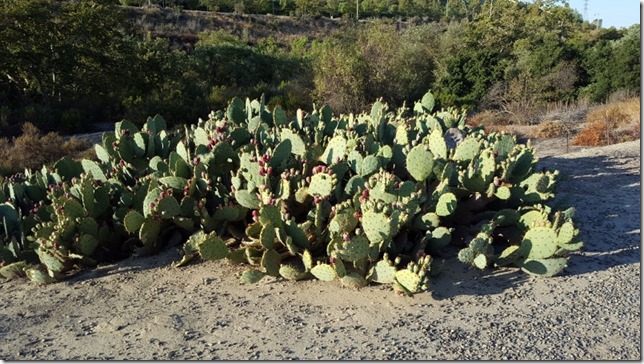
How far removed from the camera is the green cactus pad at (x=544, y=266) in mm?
4508

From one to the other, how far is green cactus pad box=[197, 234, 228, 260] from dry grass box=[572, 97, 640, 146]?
32.0 feet

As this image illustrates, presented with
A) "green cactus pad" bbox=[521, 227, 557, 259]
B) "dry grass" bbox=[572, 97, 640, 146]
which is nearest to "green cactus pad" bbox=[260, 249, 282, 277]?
"green cactus pad" bbox=[521, 227, 557, 259]

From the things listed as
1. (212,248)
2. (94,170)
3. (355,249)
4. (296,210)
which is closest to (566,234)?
(355,249)

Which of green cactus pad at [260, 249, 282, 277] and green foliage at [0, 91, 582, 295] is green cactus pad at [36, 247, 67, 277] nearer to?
green foliage at [0, 91, 582, 295]

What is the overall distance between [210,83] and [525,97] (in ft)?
40.2

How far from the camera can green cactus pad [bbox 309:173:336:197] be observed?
4.71m

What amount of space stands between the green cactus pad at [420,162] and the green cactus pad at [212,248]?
169 cm

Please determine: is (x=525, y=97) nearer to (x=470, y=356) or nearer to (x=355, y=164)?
(x=355, y=164)

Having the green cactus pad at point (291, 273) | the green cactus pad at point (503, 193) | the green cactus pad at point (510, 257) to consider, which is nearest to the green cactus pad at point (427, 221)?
the green cactus pad at point (510, 257)

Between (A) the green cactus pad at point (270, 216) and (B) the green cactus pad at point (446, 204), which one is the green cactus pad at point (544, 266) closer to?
(B) the green cactus pad at point (446, 204)

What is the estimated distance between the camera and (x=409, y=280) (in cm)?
411

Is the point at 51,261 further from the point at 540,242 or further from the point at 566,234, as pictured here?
the point at 566,234

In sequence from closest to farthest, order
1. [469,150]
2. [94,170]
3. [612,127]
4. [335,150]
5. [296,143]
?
[335,150] < [469,150] < [296,143] < [94,170] < [612,127]

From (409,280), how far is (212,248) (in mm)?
1485
